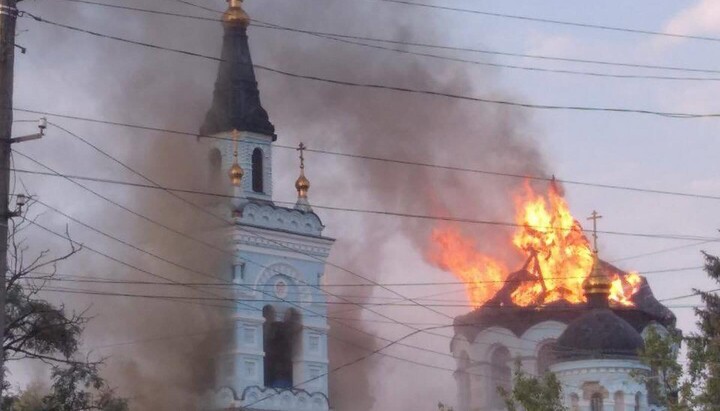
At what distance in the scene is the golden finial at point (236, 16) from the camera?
50.6m

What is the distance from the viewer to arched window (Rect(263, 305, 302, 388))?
49.8m

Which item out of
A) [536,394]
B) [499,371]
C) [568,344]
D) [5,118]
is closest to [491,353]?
[499,371]

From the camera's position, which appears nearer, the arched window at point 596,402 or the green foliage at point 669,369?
the green foliage at point 669,369

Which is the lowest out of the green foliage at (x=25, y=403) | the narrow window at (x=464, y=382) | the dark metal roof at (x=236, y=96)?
the green foliage at (x=25, y=403)

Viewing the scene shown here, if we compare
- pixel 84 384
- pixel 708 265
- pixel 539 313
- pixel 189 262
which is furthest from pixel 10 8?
pixel 539 313

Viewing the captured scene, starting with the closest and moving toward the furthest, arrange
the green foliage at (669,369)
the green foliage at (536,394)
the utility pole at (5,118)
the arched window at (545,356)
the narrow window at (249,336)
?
the utility pole at (5,118)
the green foliage at (669,369)
the green foliage at (536,394)
the narrow window at (249,336)
the arched window at (545,356)

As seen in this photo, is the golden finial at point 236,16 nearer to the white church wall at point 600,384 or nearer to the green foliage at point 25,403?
the white church wall at point 600,384

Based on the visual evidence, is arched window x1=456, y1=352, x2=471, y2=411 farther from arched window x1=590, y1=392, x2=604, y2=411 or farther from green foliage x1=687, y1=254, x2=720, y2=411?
green foliage x1=687, y1=254, x2=720, y2=411

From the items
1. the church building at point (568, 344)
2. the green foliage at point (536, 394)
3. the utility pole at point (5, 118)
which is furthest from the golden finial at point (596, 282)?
the utility pole at point (5, 118)

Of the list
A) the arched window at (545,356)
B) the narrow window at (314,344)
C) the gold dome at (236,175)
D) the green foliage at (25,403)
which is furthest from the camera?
the arched window at (545,356)

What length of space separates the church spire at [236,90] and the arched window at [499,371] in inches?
429

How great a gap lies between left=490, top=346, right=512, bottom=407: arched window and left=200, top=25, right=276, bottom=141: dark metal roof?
1084 cm

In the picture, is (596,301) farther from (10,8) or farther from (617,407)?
(10,8)

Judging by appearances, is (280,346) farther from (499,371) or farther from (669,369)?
(669,369)
